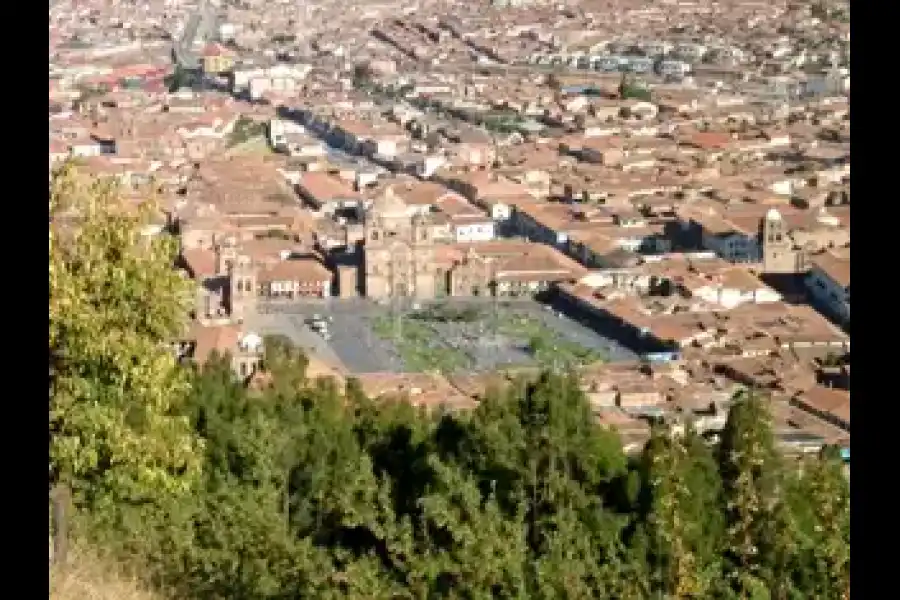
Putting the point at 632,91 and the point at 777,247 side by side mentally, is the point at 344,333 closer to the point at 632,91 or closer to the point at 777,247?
the point at 777,247

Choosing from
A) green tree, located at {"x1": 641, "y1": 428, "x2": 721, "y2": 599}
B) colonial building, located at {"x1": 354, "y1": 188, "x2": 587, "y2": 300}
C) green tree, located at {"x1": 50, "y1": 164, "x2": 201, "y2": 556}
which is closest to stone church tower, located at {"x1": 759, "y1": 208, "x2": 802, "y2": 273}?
colonial building, located at {"x1": 354, "y1": 188, "x2": 587, "y2": 300}

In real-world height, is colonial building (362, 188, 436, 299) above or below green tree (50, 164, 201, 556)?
below

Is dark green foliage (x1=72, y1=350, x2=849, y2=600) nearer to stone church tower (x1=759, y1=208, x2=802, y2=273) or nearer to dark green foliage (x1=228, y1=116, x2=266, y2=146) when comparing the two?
stone church tower (x1=759, y1=208, x2=802, y2=273)

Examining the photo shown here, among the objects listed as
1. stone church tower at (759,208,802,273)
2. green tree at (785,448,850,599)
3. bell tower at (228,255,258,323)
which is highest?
green tree at (785,448,850,599)

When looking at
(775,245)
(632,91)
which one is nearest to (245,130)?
(632,91)

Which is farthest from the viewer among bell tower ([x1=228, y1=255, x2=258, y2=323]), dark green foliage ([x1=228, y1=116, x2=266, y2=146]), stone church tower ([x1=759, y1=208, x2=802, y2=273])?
dark green foliage ([x1=228, y1=116, x2=266, y2=146])

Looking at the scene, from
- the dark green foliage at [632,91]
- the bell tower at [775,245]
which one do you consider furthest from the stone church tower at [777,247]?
the dark green foliage at [632,91]
